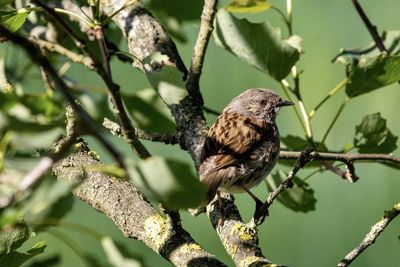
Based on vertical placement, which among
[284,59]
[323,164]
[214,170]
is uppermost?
[284,59]

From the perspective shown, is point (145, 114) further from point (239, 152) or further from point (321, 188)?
point (321, 188)

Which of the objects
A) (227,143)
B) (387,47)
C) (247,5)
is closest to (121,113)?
(247,5)

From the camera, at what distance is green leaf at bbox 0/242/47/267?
4.70ft

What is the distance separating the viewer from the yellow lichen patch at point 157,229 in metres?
2.10

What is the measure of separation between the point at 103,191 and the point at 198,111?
61 centimetres

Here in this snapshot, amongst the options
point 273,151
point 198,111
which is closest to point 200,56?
point 198,111

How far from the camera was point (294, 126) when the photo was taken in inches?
198

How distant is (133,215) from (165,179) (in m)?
1.28

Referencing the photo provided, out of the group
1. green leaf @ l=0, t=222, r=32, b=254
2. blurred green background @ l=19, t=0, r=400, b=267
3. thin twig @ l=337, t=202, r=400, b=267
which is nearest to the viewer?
green leaf @ l=0, t=222, r=32, b=254

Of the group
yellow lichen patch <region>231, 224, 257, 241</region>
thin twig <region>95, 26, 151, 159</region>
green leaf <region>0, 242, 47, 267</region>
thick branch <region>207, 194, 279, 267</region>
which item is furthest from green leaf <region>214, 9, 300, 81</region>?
thin twig <region>95, 26, 151, 159</region>

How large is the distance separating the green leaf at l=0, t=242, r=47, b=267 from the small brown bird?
1.29 metres

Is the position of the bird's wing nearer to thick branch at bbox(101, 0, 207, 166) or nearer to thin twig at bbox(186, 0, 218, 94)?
thick branch at bbox(101, 0, 207, 166)

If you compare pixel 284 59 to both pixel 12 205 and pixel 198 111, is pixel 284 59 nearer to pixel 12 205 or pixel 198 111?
pixel 198 111

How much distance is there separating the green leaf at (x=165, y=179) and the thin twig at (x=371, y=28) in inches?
78.2
